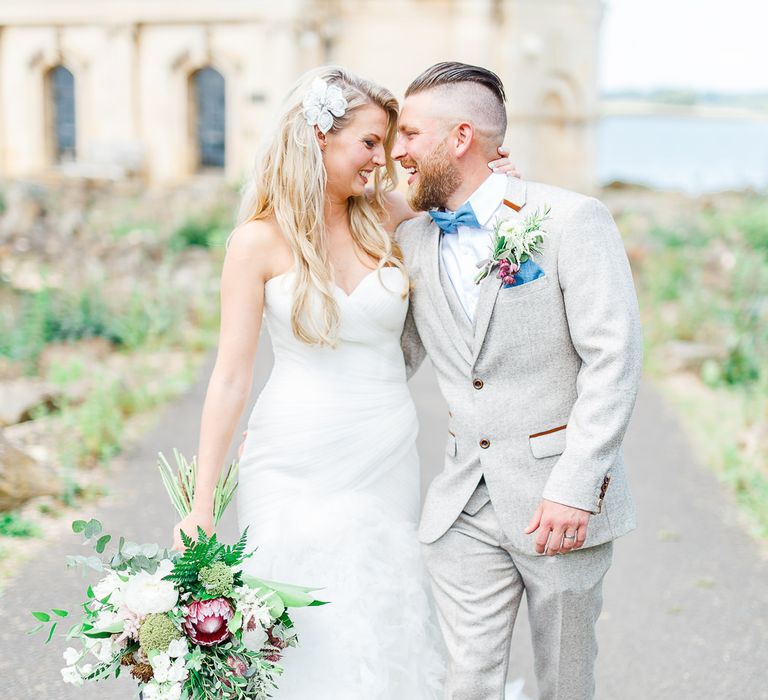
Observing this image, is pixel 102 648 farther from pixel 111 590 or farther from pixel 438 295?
pixel 438 295

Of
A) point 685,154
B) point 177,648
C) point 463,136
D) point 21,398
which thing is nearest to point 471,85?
point 463,136

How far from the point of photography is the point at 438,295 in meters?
3.09

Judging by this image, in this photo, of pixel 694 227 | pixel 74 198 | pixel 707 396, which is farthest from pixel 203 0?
pixel 707 396

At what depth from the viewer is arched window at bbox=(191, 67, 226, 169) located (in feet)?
72.1

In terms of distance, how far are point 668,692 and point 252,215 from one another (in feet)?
8.81

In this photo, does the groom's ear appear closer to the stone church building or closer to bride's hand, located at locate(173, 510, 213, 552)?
bride's hand, located at locate(173, 510, 213, 552)

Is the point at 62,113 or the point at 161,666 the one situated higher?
the point at 161,666

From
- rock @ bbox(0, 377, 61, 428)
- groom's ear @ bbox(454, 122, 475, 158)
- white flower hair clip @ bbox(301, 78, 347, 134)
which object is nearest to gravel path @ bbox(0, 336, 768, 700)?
rock @ bbox(0, 377, 61, 428)

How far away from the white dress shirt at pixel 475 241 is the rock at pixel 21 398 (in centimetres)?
539

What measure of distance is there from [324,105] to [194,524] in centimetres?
136

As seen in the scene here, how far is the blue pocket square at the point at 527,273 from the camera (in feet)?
9.48

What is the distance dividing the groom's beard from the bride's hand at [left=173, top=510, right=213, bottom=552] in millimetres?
1188

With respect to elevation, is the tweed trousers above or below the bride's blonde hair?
below

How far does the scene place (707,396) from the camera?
8.86 m
